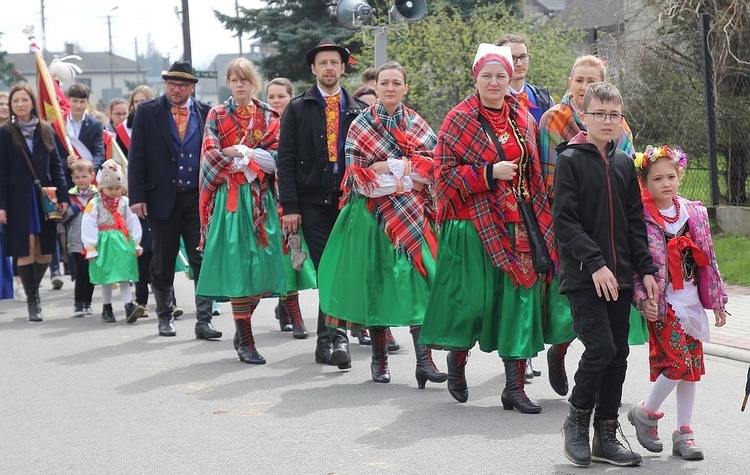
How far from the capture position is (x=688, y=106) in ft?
48.9

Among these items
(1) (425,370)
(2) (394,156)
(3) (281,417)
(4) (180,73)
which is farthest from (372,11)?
(3) (281,417)

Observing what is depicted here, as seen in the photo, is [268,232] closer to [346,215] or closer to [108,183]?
[346,215]

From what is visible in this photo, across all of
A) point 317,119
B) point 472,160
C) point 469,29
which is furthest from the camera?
point 469,29

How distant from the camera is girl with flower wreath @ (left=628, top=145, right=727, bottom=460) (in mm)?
5961

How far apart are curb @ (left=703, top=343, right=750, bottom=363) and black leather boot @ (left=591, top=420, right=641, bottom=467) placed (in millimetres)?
3188

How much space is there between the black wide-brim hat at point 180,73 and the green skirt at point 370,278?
8.35ft

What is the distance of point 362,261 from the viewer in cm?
827

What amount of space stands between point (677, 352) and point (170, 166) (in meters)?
5.59

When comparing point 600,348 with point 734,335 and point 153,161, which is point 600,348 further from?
point 153,161

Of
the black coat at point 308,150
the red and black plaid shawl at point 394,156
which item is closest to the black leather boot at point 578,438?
the red and black plaid shawl at point 394,156

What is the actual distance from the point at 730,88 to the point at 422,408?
8.52 metres

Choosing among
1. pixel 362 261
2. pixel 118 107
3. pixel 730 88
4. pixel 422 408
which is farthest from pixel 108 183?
pixel 730 88

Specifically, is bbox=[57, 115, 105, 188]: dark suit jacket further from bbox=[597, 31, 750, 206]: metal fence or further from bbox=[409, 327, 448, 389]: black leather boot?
bbox=[409, 327, 448, 389]: black leather boot

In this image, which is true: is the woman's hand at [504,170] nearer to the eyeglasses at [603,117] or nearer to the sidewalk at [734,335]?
the eyeglasses at [603,117]
